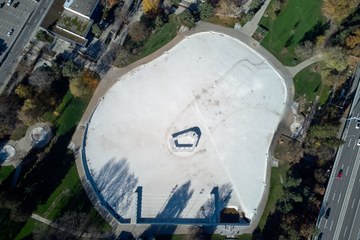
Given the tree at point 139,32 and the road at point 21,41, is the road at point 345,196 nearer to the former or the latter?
the tree at point 139,32

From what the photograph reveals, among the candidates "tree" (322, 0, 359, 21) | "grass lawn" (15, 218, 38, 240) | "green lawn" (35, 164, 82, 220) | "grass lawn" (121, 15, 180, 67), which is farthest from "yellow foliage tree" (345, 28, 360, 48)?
"grass lawn" (15, 218, 38, 240)

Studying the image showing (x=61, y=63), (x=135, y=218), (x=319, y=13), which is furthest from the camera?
(x=319, y=13)

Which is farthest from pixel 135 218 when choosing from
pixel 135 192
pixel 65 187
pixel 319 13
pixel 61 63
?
pixel 319 13

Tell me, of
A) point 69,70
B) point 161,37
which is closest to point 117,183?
point 69,70

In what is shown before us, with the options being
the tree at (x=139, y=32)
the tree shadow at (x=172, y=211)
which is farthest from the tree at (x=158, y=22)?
the tree shadow at (x=172, y=211)

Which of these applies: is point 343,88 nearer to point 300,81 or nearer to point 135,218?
point 300,81

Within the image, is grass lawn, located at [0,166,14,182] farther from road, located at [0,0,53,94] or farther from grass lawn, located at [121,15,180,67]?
Answer: grass lawn, located at [121,15,180,67]
